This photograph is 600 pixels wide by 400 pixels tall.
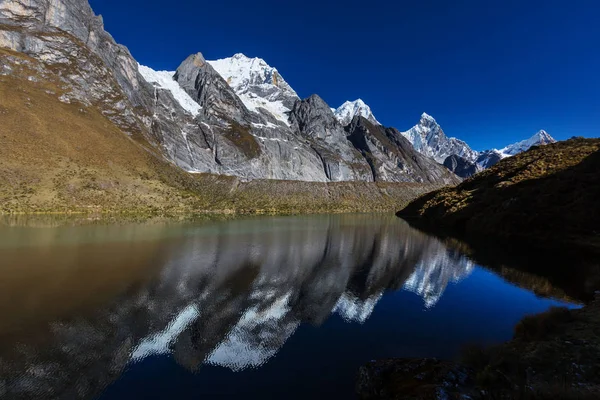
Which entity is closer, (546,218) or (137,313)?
(137,313)

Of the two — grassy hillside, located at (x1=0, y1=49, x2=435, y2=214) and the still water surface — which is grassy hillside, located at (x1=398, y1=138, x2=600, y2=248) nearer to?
the still water surface

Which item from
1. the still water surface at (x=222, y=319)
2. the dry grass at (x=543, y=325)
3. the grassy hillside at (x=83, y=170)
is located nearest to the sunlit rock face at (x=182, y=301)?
the still water surface at (x=222, y=319)

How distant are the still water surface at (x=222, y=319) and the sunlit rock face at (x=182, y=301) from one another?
9 centimetres

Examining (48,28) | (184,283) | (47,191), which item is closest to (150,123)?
(48,28)

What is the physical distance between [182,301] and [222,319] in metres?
3.93

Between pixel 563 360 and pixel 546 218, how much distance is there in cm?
4769

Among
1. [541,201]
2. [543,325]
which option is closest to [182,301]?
[543,325]

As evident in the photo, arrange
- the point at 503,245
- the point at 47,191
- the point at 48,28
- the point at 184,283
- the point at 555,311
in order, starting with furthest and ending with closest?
1. the point at 48,28
2. the point at 47,191
3. the point at 503,245
4. the point at 184,283
5. the point at 555,311

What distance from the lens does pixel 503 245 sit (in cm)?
4728

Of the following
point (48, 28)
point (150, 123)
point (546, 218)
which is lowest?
point (546, 218)

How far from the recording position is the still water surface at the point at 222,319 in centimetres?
1199

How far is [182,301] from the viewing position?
20.3m

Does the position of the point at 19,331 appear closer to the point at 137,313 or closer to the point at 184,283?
the point at 137,313

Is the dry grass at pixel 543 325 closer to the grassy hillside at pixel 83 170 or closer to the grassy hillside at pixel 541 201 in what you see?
the grassy hillside at pixel 541 201
